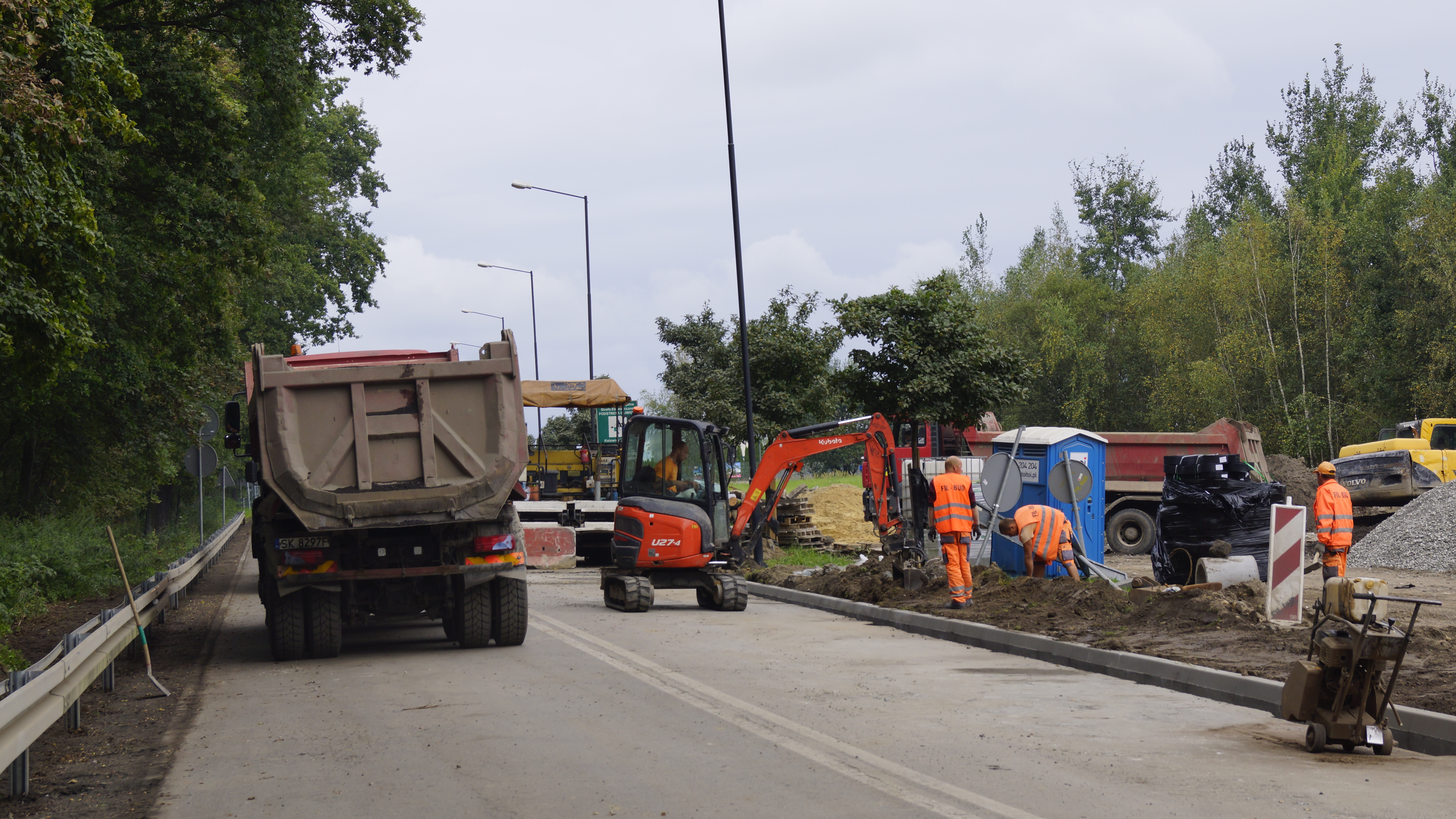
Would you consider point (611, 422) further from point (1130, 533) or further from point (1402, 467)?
point (1402, 467)

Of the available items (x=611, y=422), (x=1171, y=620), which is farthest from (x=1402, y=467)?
(x=611, y=422)

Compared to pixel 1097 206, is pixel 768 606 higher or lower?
lower

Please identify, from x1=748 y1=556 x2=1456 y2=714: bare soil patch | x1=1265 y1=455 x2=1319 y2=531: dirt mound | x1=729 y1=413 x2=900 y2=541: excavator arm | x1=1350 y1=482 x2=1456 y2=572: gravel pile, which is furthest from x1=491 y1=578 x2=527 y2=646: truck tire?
x1=1265 y1=455 x2=1319 y2=531: dirt mound

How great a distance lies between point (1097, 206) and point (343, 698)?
65700 millimetres

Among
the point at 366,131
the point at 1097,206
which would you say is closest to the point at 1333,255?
the point at 1097,206

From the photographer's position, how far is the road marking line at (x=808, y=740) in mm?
5684

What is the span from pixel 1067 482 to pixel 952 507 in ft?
8.46

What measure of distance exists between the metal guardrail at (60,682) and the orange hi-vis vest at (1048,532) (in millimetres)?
9891

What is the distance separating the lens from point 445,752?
23.0ft

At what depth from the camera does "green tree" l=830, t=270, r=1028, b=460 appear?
2012 cm

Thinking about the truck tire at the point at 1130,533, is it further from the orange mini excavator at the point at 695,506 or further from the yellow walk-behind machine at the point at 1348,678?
the yellow walk-behind machine at the point at 1348,678

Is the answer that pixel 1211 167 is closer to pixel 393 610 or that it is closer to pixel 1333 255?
pixel 1333 255

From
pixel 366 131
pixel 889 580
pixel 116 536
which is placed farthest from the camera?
pixel 366 131

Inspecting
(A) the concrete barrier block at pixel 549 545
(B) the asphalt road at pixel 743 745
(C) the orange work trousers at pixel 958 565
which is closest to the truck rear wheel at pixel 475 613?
(B) the asphalt road at pixel 743 745
